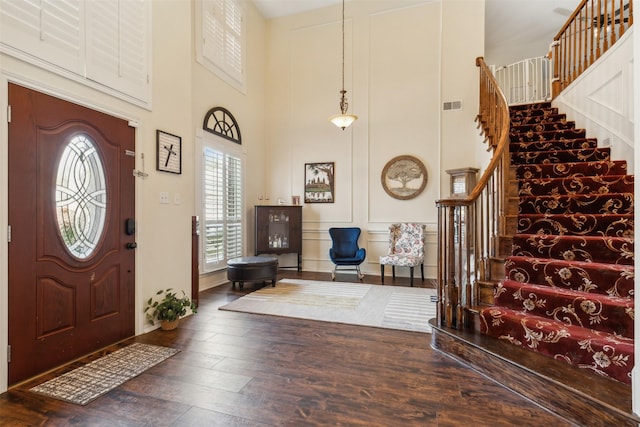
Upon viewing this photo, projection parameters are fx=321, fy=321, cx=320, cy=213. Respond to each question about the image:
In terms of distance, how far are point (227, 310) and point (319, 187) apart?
3.37 meters

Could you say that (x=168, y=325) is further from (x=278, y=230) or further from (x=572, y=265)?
(x=572, y=265)

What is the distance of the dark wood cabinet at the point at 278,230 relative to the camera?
6.04 metres

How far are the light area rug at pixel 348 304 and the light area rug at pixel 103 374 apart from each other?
1.26 meters

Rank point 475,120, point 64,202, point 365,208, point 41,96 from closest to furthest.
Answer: point 41,96 → point 64,202 → point 475,120 → point 365,208

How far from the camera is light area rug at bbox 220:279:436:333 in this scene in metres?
3.52

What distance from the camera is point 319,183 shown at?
21.5ft

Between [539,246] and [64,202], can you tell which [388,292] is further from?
[64,202]

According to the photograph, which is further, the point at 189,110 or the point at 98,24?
the point at 189,110

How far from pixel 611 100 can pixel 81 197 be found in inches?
218

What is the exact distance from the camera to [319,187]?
→ 6543 mm

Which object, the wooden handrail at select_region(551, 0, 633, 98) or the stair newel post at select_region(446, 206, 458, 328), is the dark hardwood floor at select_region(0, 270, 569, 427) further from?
the wooden handrail at select_region(551, 0, 633, 98)

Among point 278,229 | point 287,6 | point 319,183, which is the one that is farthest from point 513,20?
point 278,229

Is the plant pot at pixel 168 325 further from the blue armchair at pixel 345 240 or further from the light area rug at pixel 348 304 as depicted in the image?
the blue armchair at pixel 345 240

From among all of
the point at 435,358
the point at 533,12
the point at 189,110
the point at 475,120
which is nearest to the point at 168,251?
the point at 189,110
